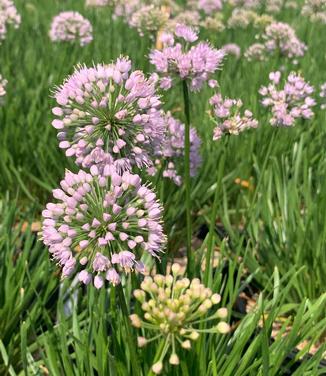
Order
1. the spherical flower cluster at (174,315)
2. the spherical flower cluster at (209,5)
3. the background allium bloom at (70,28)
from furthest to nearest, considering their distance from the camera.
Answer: the spherical flower cluster at (209,5)
the background allium bloom at (70,28)
the spherical flower cluster at (174,315)

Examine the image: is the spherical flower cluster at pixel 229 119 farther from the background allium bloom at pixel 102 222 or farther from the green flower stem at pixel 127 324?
the green flower stem at pixel 127 324

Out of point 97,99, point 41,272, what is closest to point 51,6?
A: point 41,272

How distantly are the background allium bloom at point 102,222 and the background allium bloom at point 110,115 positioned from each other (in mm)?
129

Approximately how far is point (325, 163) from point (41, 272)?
51.0 inches

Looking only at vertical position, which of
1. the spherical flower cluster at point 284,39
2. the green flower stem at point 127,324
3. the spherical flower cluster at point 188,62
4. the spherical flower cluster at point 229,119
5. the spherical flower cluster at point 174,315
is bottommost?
the green flower stem at point 127,324

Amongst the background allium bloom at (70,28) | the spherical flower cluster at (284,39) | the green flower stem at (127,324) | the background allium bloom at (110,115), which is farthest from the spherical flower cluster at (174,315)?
the background allium bloom at (70,28)

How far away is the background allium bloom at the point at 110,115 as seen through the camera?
4.43 ft

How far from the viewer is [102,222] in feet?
3.92

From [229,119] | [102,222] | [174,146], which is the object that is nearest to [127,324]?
[102,222]

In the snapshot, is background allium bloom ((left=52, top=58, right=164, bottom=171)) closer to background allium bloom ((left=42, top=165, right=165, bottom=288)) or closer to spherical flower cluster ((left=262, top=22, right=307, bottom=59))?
background allium bloom ((left=42, top=165, right=165, bottom=288))

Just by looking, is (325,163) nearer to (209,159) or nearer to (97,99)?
(209,159)

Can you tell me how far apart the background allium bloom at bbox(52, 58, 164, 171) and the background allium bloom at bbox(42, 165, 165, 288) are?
13 centimetres

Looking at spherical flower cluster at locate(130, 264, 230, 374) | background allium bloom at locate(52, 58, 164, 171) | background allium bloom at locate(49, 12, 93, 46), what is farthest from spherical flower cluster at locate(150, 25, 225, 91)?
background allium bloom at locate(49, 12, 93, 46)

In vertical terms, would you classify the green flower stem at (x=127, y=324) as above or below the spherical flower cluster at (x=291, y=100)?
below
